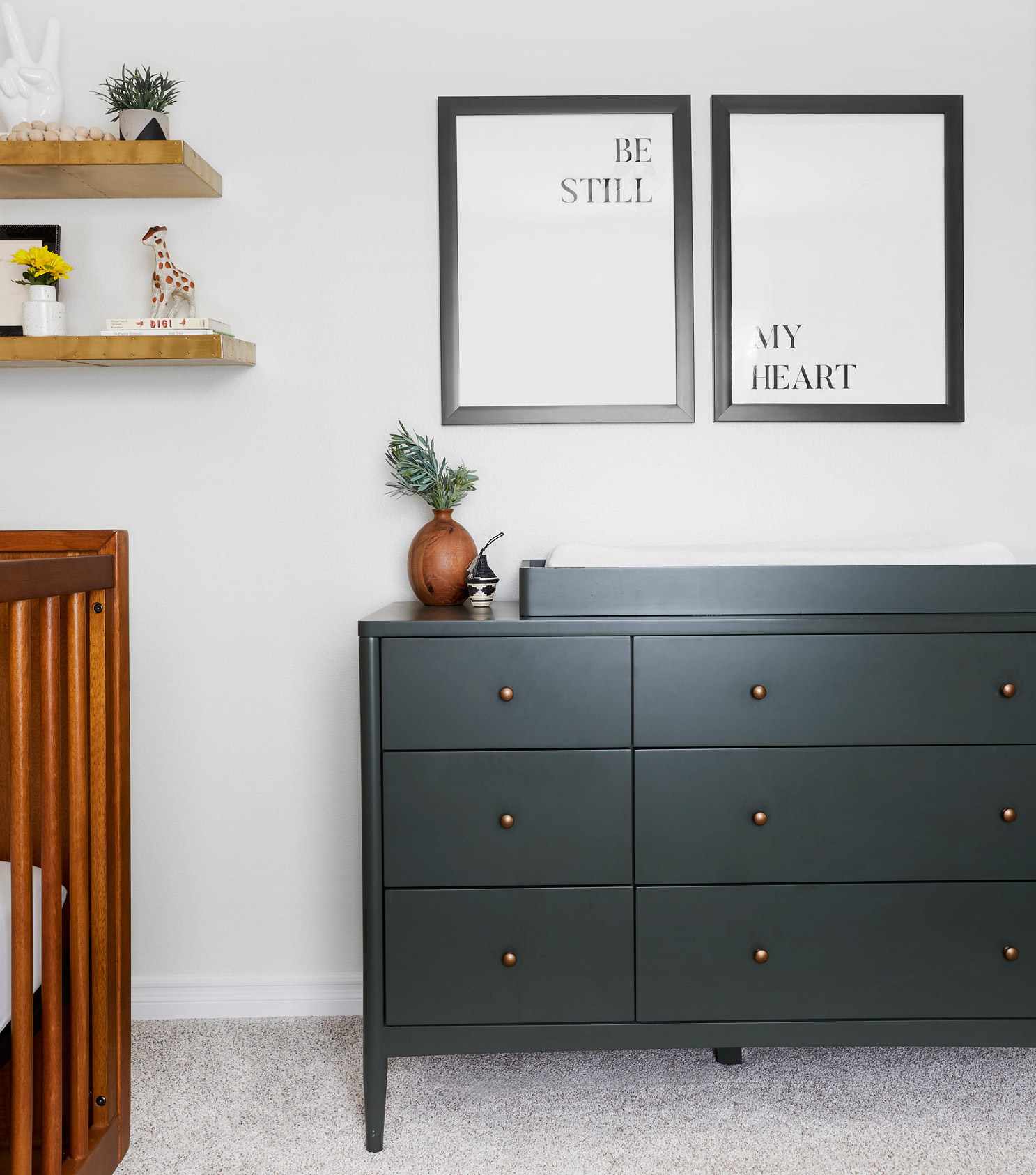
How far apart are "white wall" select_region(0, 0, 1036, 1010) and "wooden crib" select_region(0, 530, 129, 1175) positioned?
473mm

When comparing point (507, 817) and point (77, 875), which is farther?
point (507, 817)

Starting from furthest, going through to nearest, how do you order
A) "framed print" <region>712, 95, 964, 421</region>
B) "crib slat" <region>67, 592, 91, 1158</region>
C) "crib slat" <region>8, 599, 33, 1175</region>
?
"framed print" <region>712, 95, 964, 421</region> → "crib slat" <region>67, 592, 91, 1158</region> → "crib slat" <region>8, 599, 33, 1175</region>

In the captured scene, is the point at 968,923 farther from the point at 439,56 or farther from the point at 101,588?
the point at 439,56

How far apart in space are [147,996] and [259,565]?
0.99 m

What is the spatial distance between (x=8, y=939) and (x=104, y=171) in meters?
1.46

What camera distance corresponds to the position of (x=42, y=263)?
199 centimetres

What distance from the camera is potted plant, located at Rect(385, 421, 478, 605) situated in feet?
6.65

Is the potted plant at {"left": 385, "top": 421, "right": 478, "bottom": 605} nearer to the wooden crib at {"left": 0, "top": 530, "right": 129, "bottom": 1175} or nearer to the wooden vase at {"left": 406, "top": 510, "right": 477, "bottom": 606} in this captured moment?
the wooden vase at {"left": 406, "top": 510, "right": 477, "bottom": 606}

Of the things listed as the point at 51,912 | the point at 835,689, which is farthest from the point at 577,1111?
the point at 51,912

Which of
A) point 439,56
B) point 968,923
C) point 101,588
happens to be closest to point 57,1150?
point 101,588

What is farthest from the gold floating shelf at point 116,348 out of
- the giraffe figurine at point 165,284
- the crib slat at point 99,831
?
the crib slat at point 99,831

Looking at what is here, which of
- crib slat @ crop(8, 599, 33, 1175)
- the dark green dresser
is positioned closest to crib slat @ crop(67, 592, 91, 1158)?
crib slat @ crop(8, 599, 33, 1175)

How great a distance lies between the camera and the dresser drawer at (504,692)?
1709 millimetres

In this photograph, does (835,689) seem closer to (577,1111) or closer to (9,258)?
(577,1111)
